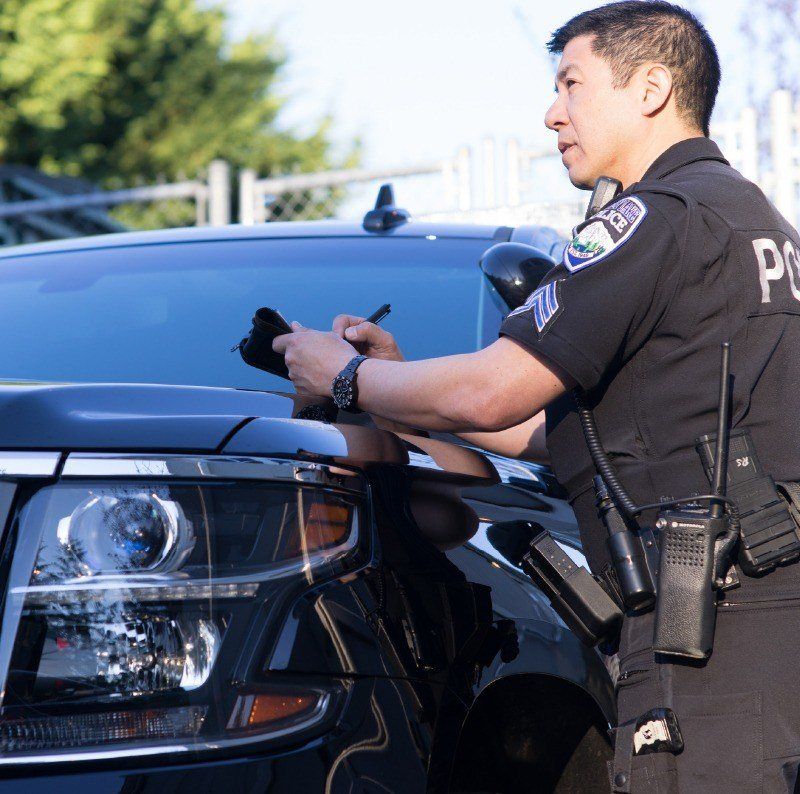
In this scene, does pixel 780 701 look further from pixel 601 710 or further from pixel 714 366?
pixel 714 366

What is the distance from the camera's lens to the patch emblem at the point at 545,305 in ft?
Answer: 5.83

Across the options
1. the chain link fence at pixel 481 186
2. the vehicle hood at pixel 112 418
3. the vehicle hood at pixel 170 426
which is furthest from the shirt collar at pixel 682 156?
the chain link fence at pixel 481 186

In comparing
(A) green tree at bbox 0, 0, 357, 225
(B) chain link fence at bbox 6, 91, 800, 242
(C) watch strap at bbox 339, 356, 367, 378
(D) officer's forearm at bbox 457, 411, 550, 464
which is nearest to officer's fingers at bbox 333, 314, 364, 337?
(C) watch strap at bbox 339, 356, 367, 378

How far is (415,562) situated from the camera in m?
1.66

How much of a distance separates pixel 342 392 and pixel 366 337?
0.75 feet

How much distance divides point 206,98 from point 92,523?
19913mm

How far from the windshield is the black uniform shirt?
2.46 feet

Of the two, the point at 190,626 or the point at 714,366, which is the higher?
the point at 714,366

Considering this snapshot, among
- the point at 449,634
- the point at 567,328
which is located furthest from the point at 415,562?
the point at 567,328

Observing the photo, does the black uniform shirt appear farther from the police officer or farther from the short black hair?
the short black hair

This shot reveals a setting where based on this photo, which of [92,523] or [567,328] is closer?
[92,523]

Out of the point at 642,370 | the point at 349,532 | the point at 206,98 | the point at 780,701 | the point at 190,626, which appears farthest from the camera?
the point at 206,98

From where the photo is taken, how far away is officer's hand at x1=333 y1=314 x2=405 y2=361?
7.16ft

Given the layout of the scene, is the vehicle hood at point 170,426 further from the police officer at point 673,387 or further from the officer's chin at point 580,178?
the officer's chin at point 580,178
